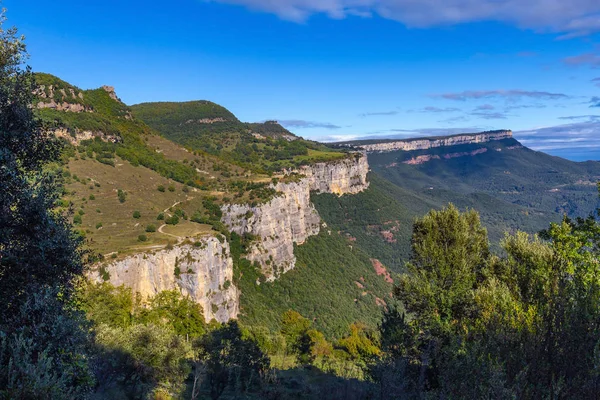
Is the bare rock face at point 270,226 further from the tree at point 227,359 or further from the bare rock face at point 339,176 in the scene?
the tree at point 227,359

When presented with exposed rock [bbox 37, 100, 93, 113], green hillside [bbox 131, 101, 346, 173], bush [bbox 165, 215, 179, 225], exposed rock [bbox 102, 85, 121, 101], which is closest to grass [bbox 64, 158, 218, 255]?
bush [bbox 165, 215, 179, 225]

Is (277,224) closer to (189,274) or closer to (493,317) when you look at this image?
(189,274)

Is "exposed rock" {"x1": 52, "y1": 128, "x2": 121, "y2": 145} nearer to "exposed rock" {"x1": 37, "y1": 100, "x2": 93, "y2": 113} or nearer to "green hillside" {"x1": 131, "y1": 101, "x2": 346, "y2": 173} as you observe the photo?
"exposed rock" {"x1": 37, "y1": 100, "x2": 93, "y2": 113}

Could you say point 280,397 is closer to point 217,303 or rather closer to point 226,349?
point 226,349

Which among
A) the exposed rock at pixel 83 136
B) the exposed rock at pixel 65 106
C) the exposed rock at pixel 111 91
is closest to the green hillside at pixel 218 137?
the exposed rock at pixel 111 91

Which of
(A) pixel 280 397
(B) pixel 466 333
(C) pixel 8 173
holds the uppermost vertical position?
(C) pixel 8 173

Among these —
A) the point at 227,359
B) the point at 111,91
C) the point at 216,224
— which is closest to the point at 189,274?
the point at 216,224

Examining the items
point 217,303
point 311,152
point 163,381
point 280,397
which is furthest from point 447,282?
point 311,152

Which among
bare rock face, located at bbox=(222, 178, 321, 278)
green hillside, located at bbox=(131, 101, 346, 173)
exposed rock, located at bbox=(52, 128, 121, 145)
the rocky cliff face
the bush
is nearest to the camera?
the bush
